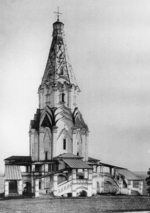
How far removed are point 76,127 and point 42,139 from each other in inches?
100

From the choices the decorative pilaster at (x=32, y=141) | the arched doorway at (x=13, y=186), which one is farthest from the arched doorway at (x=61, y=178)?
the arched doorway at (x=13, y=186)

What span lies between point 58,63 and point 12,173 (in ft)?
28.2

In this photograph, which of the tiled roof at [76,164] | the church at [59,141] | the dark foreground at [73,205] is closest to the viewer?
the dark foreground at [73,205]

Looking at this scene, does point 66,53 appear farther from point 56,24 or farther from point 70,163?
point 70,163

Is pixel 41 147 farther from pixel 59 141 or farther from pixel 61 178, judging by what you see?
pixel 61 178

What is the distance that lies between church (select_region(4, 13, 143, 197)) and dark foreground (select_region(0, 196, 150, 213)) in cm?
372

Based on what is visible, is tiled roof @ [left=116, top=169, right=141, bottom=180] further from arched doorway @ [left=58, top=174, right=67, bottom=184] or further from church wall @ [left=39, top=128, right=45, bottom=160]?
church wall @ [left=39, top=128, right=45, bottom=160]

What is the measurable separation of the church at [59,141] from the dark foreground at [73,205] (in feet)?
12.2

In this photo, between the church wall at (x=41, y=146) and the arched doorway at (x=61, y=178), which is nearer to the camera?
the arched doorway at (x=61, y=178)

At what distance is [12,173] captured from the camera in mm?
20484

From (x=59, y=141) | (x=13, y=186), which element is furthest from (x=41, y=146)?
(x=13, y=186)

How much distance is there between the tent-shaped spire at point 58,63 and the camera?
24.1 m

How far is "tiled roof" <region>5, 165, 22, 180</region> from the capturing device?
65.9 ft

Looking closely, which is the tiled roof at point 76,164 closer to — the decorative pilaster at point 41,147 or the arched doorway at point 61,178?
the arched doorway at point 61,178
